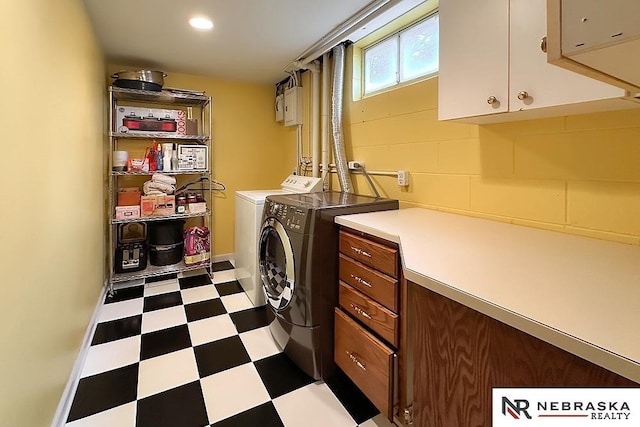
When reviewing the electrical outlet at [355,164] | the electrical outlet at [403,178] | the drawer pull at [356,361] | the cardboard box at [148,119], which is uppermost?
the cardboard box at [148,119]

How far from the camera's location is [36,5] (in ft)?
3.64

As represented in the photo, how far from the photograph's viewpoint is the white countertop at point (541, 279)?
53 centimetres

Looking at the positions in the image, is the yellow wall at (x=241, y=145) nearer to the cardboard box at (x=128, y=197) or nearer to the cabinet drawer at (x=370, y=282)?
the cardboard box at (x=128, y=197)

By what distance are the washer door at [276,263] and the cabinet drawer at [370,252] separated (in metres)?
0.35

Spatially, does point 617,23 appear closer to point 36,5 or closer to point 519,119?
point 519,119

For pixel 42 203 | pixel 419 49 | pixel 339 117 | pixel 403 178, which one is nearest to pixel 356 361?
pixel 403 178

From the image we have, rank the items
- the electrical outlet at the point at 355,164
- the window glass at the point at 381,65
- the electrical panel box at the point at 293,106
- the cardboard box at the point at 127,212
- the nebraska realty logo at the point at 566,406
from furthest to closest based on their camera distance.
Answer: the electrical panel box at the point at 293,106 < the cardboard box at the point at 127,212 < the electrical outlet at the point at 355,164 < the window glass at the point at 381,65 < the nebraska realty logo at the point at 566,406

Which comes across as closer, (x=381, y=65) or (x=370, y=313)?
(x=370, y=313)

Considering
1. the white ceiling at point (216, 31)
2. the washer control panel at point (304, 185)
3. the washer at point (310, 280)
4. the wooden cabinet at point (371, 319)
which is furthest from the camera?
the washer control panel at point (304, 185)

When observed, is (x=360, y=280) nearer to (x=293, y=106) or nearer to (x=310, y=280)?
(x=310, y=280)

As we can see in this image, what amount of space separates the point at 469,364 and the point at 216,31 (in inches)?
96.8

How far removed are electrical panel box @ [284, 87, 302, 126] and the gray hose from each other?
0.78 meters

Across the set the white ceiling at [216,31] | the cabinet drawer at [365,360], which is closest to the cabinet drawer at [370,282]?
the cabinet drawer at [365,360]

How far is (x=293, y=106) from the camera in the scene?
10.3 feet
